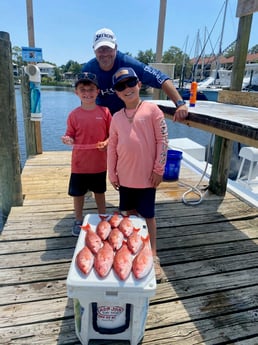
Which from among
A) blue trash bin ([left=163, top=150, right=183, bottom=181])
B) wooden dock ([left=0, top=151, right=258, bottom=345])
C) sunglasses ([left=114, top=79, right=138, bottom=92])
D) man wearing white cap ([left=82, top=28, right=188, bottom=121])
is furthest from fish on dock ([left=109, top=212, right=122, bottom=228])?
blue trash bin ([left=163, top=150, right=183, bottom=181])

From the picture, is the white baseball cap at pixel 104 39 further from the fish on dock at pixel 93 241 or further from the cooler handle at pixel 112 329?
the cooler handle at pixel 112 329

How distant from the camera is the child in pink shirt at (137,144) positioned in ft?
6.49

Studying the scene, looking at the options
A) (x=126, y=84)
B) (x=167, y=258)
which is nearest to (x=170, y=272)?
(x=167, y=258)

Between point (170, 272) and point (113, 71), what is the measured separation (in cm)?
187

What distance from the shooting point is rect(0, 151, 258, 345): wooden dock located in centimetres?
168

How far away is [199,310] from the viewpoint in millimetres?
1852

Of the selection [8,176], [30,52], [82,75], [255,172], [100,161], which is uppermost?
[30,52]

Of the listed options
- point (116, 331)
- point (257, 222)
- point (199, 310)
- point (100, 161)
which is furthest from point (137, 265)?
point (257, 222)

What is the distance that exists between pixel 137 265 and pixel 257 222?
85.2 inches

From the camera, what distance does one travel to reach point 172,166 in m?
4.18

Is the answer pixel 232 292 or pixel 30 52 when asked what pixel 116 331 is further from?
pixel 30 52

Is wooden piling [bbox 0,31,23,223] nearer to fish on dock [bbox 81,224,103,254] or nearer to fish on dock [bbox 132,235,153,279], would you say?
fish on dock [bbox 81,224,103,254]

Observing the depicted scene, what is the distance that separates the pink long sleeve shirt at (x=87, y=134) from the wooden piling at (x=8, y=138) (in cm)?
81

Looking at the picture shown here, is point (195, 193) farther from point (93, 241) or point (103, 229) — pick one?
point (93, 241)
